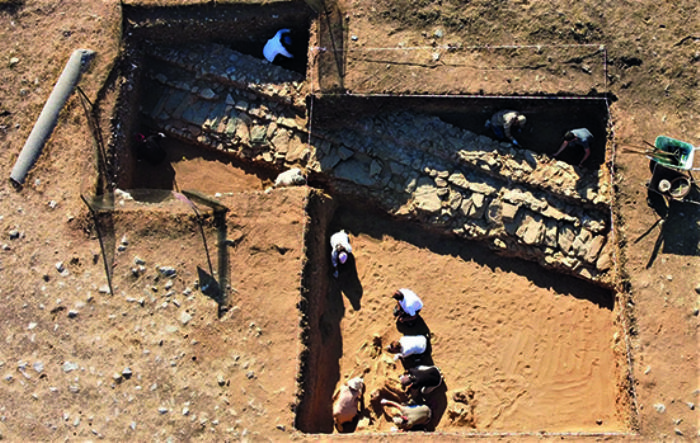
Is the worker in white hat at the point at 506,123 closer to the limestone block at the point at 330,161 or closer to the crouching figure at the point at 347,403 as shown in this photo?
the limestone block at the point at 330,161

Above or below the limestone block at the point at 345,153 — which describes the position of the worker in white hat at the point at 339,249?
below

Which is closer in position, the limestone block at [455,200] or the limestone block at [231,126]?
the limestone block at [455,200]

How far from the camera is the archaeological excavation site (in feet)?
25.1

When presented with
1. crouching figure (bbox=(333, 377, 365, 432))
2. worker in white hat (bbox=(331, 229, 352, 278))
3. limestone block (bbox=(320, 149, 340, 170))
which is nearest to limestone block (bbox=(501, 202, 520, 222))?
worker in white hat (bbox=(331, 229, 352, 278))

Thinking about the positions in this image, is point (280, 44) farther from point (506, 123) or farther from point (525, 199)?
point (525, 199)

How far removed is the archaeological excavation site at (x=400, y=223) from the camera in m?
7.64

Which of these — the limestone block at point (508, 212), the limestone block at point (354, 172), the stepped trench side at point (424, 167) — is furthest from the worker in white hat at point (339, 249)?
the limestone block at point (508, 212)

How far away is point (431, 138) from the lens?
816cm

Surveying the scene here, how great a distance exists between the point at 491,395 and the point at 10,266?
731 centimetres

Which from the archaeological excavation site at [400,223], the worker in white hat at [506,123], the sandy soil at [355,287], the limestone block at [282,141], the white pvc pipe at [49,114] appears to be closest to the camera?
the sandy soil at [355,287]

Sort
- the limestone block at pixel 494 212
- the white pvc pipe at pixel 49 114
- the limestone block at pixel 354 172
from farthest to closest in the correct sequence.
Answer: the limestone block at pixel 354 172, the white pvc pipe at pixel 49 114, the limestone block at pixel 494 212

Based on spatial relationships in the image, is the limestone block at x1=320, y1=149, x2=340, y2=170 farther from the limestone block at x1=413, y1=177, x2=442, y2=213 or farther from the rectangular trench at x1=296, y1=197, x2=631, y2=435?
the limestone block at x1=413, y1=177, x2=442, y2=213

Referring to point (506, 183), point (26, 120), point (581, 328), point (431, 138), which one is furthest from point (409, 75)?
point (26, 120)

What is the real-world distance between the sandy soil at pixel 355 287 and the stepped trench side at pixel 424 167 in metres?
0.40
